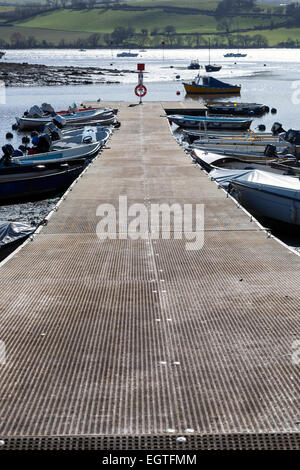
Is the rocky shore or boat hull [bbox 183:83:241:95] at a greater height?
the rocky shore

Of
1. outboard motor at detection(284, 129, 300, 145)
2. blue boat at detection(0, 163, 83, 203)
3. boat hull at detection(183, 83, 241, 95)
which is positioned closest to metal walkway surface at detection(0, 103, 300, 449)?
blue boat at detection(0, 163, 83, 203)

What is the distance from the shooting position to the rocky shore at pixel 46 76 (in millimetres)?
117562

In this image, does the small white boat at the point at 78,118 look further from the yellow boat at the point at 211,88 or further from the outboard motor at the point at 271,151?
the yellow boat at the point at 211,88

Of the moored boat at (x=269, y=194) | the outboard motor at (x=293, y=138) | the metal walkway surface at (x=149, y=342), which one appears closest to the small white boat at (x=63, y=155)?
the moored boat at (x=269, y=194)

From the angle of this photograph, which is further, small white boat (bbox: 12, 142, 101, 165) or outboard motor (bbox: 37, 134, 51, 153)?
outboard motor (bbox: 37, 134, 51, 153)

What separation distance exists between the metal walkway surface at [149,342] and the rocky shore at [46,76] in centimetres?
10400

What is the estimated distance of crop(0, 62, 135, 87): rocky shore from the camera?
118m

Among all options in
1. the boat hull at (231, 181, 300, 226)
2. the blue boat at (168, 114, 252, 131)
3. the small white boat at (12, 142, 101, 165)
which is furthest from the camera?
the blue boat at (168, 114, 252, 131)

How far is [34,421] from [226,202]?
15.7 metres

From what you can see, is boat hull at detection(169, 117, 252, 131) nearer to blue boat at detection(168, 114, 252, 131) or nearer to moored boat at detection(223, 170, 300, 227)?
blue boat at detection(168, 114, 252, 131)

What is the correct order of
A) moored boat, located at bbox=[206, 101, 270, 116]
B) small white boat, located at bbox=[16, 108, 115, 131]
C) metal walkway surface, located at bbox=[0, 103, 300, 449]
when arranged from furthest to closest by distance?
moored boat, located at bbox=[206, 101, 270, 116] → small white boat, located at bbox=[16, 108, 115, 131] → metal walkway surface, located at bbox=[0, 103, 300, 449]

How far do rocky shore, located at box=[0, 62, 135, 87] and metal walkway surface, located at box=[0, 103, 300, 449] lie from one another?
103998mm

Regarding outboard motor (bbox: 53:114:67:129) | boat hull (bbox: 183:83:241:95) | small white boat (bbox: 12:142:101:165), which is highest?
boat hull (bbox: 183:83:241:95)

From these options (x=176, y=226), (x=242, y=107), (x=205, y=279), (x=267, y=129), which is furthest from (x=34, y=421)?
(x=242, y=107)
